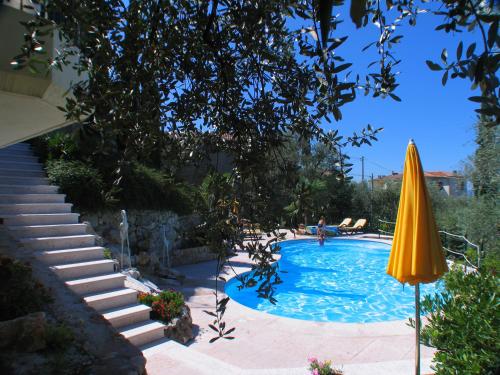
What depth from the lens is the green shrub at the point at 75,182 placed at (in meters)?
10.2

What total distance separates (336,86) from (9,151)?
41.1 feet

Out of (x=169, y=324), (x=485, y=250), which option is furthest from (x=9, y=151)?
(x=485, y=250)

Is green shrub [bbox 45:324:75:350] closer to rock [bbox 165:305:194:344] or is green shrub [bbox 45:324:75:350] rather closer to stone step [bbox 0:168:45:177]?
rock [bbox 165:305:194:344]

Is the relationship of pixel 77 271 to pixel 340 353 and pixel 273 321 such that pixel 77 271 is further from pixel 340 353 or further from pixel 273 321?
pixel 340 353

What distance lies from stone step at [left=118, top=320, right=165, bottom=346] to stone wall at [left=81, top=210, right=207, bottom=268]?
11.4ft

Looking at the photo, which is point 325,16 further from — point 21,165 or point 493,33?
point 21,165

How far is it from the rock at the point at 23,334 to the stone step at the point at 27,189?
6.12 metres

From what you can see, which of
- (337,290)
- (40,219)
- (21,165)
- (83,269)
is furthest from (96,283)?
(337,290)

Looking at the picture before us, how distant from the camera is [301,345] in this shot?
684 cm

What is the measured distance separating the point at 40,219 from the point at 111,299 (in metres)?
2.94

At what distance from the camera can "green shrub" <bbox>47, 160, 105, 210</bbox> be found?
10.2m

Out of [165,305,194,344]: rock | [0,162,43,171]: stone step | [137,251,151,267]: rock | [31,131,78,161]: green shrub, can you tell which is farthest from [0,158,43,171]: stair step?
[165,305,194,344]: rock

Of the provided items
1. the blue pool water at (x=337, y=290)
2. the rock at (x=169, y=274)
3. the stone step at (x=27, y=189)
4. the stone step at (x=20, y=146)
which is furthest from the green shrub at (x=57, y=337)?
the stone step at (x=20, y=146)

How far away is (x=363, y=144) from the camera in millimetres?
2674
